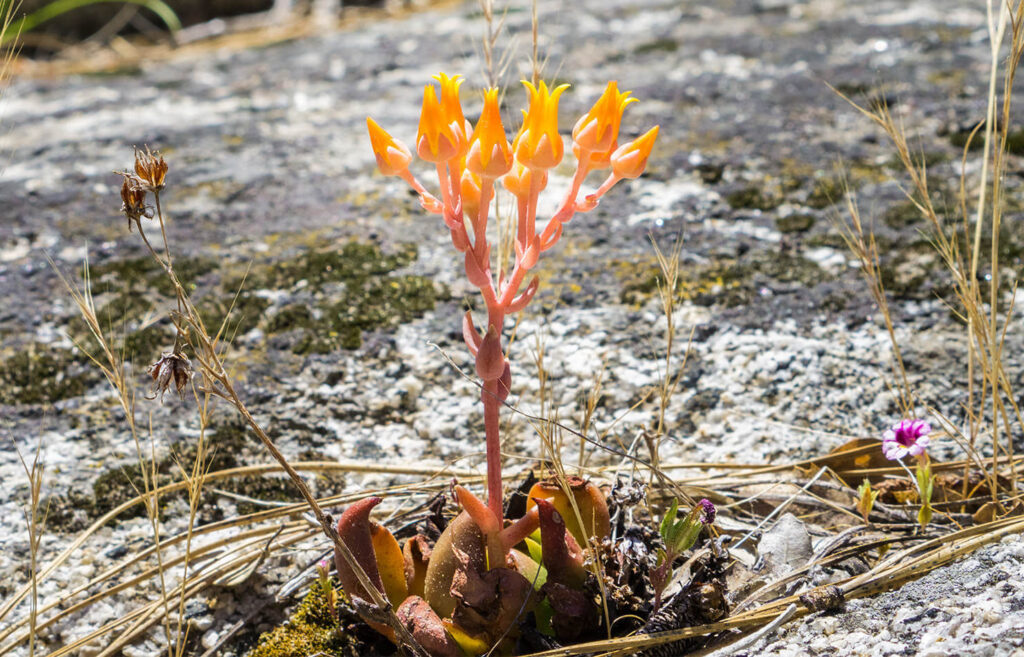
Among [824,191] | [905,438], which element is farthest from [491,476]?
[824,191]

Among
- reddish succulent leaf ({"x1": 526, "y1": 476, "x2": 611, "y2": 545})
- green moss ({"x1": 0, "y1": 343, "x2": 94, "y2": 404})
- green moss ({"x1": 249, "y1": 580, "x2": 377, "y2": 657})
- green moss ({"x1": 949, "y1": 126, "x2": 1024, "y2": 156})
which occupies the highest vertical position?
green moss ({"x1": 949, "y1": 126, "x2": 1024, "y2": 156})

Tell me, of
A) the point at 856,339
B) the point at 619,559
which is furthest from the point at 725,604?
the point at 856,339

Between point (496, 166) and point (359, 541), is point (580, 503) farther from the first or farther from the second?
point (496, 166)

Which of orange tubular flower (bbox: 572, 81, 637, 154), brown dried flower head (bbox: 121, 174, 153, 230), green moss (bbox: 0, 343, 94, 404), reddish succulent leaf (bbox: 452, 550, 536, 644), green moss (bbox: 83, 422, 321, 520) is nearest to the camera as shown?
brown dried flower head (bbox: 121, 174, 153, 230)

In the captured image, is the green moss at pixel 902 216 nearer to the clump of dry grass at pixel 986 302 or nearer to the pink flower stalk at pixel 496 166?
the clump of dry grass at pixel 986 302

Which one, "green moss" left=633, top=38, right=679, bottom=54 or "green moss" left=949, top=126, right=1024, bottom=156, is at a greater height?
"green moss" left=633, top=38, right=679, bottom=54

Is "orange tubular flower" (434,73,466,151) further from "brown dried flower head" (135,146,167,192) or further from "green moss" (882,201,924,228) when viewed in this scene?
"green moss" (882,201,924,228)

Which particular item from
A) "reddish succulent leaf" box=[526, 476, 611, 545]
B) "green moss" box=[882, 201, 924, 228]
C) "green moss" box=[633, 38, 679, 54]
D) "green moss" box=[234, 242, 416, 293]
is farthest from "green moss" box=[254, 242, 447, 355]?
"green moss" box=[633, 38, 679, 54]
